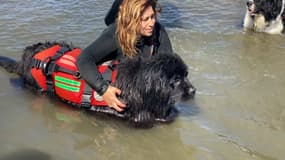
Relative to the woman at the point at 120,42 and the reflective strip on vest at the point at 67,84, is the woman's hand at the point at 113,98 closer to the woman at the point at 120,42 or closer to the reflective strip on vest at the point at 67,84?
the woman at the point at 120,42

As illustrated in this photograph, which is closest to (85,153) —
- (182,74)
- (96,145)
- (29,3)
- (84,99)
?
(96,145)

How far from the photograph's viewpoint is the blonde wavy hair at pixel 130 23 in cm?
368

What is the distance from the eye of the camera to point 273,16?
21.4 ft

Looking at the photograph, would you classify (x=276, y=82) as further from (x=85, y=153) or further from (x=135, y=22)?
(x=85, y=153)

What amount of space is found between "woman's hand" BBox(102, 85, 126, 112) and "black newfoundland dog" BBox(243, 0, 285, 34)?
3396 millimetres

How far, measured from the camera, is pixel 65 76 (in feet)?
13.3

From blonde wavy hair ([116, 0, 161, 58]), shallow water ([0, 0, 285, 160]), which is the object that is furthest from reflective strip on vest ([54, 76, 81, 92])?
blonde wavy hair ([116, 0, 161, 58])

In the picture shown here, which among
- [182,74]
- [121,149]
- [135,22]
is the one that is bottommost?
[121,149]

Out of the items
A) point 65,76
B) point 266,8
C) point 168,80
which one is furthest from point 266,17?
point 65,76

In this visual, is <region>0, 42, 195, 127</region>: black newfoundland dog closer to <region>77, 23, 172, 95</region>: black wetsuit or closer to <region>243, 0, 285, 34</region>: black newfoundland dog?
<region>77, 23, 172, 95</region>: black wetsuit

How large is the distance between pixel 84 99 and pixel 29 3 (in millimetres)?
3473

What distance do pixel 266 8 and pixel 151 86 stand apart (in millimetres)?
3425

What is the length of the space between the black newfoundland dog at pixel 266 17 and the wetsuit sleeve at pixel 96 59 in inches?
127

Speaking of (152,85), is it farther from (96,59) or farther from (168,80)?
(96,59)
